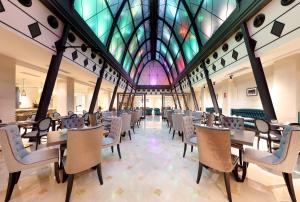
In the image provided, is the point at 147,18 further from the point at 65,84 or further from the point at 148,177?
the point at 148,177

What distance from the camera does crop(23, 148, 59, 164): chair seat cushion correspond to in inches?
83.9

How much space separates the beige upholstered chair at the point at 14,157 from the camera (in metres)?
1.93

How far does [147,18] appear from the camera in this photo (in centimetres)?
1178

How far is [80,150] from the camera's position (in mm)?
2055

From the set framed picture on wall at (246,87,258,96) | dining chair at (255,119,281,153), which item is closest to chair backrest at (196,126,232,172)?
dining chair at (255,119,281,153)

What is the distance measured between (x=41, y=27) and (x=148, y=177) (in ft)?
12.1

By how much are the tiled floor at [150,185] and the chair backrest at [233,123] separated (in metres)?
1.09

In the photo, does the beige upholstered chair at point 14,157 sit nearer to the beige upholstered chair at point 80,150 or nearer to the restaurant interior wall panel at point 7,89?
the beige upholstered chair at point 80,150

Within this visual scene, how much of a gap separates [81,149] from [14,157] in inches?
31.7

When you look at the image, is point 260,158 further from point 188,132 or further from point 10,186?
point 10,186

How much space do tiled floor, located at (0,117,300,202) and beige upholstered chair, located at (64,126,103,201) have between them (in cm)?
35

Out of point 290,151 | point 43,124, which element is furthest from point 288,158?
point 43,124

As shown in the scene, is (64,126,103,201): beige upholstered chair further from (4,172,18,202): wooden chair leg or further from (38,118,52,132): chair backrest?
(38,118,52,132): chair backrest

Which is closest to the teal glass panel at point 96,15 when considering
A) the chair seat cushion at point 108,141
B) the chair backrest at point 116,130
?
the chair backrest at point 116,130
